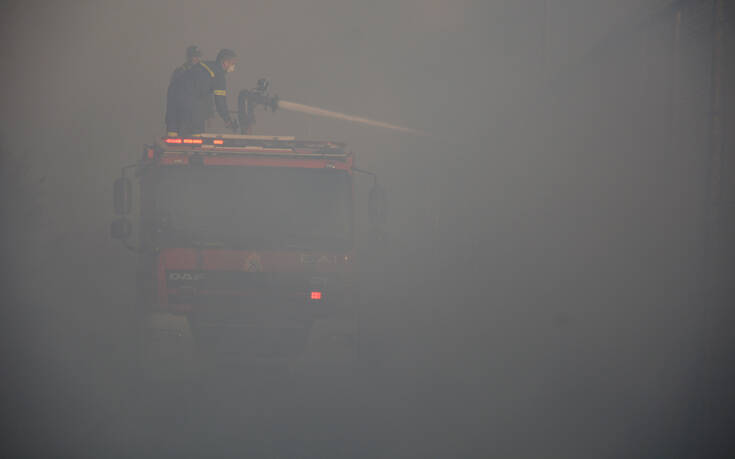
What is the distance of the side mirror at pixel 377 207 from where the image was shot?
29.6 ft

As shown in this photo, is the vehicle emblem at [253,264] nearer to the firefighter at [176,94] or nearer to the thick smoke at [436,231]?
the thick smoke at [436,231]

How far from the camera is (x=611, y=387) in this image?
9.01 metres

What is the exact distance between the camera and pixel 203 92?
10.3 m

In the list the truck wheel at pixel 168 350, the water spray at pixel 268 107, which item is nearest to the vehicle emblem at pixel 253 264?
the truck wheel at pixel 168 350

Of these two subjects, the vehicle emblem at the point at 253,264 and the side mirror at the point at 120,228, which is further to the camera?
the side mirror at the point at 120,228

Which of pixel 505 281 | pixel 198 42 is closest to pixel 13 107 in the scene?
pixel 198 42

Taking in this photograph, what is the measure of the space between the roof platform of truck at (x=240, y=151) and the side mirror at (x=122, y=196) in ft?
1.32

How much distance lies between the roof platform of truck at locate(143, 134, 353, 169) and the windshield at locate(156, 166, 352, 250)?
104 millimetres

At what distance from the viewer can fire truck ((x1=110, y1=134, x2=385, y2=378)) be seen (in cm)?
835

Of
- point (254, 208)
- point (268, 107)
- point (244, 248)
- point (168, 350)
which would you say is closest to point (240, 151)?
point (254, 208)

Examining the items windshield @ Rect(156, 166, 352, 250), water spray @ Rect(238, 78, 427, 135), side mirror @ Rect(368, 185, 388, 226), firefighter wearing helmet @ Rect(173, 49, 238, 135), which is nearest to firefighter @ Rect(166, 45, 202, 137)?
firefighter wearing helmet @ Rect(173, 49, 238, 135)

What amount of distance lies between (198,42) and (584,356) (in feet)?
68.1

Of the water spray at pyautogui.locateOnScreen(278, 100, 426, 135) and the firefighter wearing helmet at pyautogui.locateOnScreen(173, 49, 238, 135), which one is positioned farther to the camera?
the water spray at pyautogui.locateOnScreen(278, 100, 426, 135)

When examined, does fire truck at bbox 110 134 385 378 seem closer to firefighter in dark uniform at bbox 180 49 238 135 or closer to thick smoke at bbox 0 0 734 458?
thick smoke at bbox 0 0 734 458
